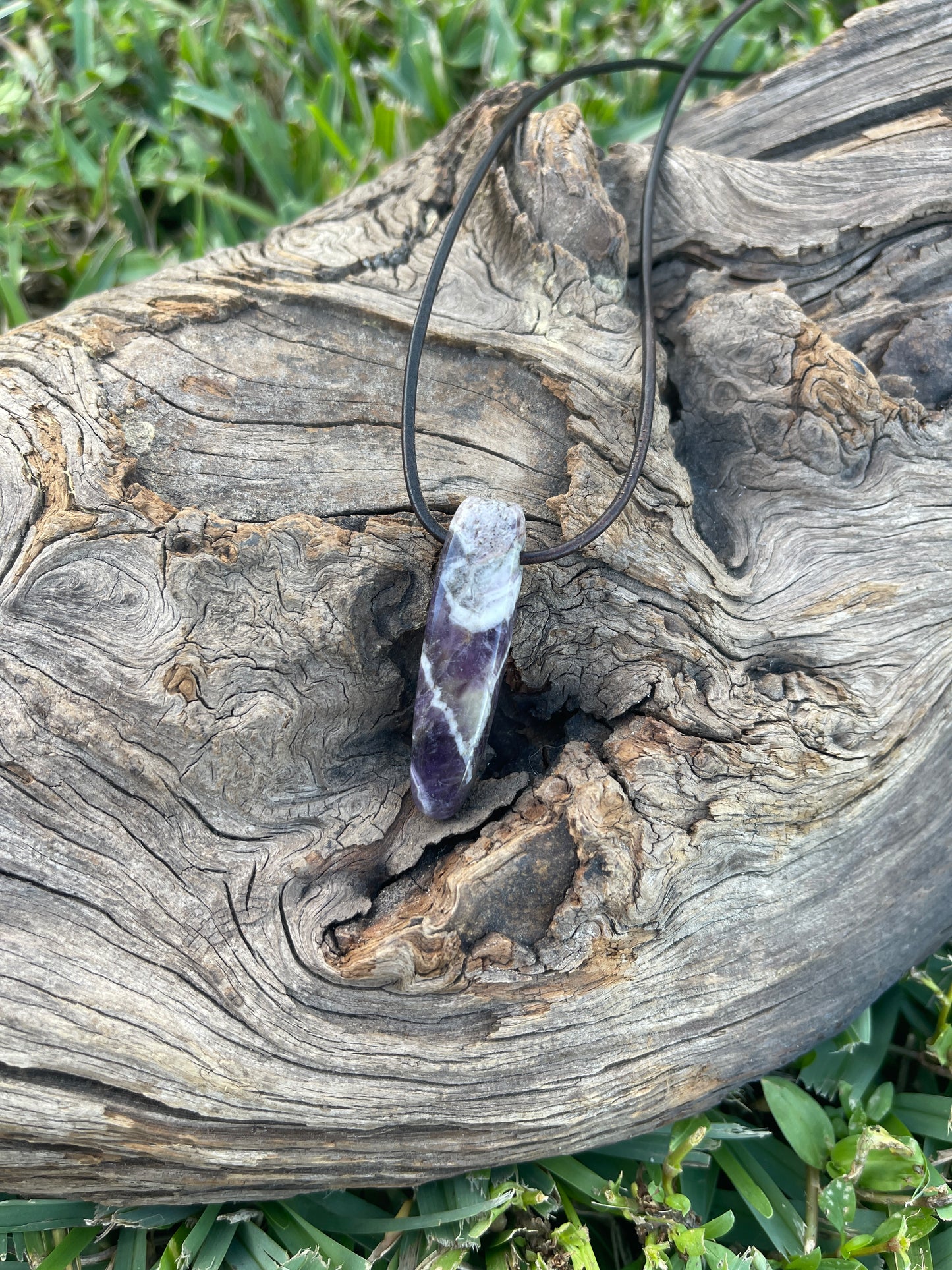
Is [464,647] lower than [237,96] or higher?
lower

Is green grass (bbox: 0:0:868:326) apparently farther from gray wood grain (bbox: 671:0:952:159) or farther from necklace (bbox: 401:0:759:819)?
necklace (bbox: 401:0:759:819)

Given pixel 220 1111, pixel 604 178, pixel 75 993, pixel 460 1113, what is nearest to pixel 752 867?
pixel 460 1113

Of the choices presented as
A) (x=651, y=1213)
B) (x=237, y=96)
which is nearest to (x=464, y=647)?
(x=651, y=1213)

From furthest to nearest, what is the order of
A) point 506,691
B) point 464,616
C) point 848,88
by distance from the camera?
1. point 848,88
2. point 506,691
3. point 464,616

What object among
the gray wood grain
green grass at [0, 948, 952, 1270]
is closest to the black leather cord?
the gray wood grain

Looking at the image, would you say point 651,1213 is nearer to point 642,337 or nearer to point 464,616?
point 464,616
